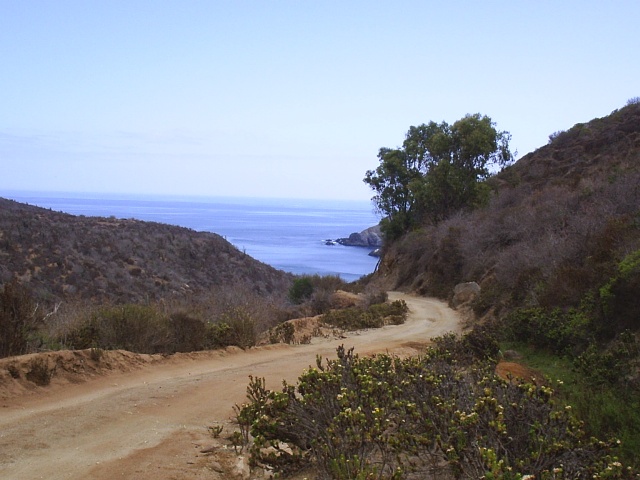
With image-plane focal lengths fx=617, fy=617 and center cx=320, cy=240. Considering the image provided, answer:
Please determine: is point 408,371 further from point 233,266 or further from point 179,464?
point 233,266

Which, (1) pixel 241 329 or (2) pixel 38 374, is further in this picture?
(1) pixel 241 329

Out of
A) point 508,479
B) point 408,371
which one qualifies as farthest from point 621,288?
point 508,479

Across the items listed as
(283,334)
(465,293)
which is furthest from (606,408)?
(465,293)

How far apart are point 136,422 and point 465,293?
17.9m

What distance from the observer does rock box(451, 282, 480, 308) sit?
23.1m

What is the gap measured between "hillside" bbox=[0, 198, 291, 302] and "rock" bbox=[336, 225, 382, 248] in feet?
165

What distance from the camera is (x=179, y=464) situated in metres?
5.98

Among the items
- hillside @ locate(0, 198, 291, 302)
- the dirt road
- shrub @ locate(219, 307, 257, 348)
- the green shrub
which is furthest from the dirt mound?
hillside @ locate(0, 198, 291, 302)

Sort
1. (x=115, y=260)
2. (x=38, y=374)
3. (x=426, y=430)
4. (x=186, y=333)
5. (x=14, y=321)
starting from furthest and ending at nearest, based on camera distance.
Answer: (x=115, y=260)
(x=186, y=333)
(x=14, y=321)
(x=38, y=374)
(x=426, y=430)

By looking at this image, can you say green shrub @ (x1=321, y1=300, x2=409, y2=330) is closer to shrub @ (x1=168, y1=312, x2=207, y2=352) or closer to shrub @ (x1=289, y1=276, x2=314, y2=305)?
shrub @ (x1=168, y1=312, x2=207, y2=352)

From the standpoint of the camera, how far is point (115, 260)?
125 ft

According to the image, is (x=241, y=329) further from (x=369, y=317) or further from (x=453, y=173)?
(x=453, y=173)

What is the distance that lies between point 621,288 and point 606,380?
8.55 ft

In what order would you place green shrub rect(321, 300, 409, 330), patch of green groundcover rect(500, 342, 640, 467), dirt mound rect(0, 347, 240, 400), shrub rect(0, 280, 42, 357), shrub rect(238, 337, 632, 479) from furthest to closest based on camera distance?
green shrub rect(321, 300, 409, 330), shrub rect(0, 280, 42, 357), dirt mound rect(0, 347, 240, 400), patch of green groundcover rect(500, 342, 640, 467), shrub rect(238, 337, 632, 479)
